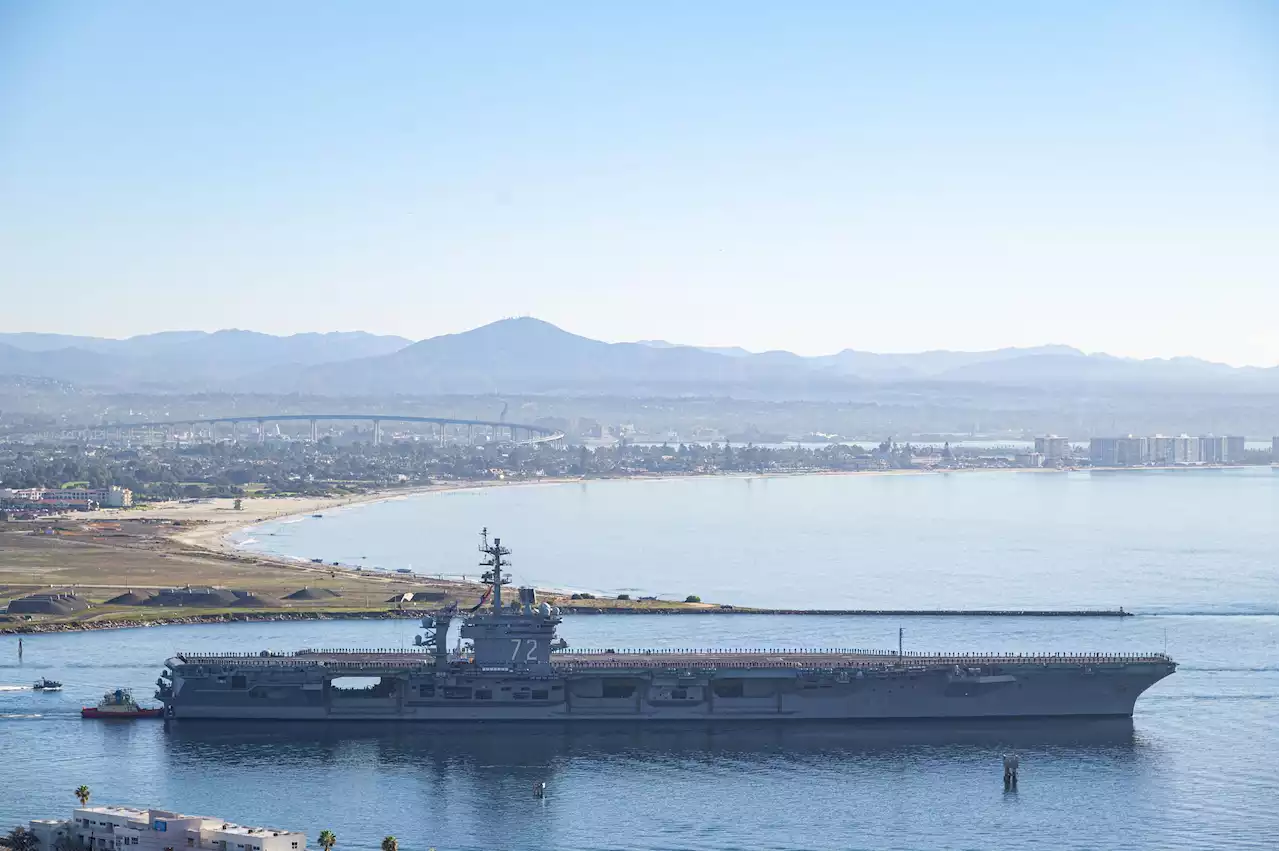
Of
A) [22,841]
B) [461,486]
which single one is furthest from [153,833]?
[461,486]

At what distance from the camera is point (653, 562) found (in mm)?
63219

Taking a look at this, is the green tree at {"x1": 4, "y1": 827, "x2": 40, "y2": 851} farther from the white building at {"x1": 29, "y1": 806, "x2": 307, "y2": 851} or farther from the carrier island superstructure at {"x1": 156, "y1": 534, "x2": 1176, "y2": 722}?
the carrier island superstructure at {"x1": 156, "y1": 534, "x2": 1176, "y2": 722}

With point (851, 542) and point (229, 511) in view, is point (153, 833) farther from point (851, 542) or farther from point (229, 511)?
point (229, 511)

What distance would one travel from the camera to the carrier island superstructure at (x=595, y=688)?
3231 cm

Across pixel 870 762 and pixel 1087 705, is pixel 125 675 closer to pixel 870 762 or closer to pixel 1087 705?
pixel 870 762

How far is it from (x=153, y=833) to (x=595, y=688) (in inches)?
457

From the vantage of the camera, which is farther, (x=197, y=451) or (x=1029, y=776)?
(x=197, y=451)

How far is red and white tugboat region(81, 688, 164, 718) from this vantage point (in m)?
32.4

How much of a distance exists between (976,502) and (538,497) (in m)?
27.5

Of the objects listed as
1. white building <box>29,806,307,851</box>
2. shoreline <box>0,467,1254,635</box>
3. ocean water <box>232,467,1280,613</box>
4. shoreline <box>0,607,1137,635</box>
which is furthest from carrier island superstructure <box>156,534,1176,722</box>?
ocean water <box>232,467,1280,613</box>

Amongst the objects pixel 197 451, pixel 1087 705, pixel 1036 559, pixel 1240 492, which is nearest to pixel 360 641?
pixel 1087 705

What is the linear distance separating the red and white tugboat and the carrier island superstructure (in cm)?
49

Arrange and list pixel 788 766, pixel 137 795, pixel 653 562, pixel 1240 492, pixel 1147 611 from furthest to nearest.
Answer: pixel 1240 492, pixel 653 562, pixel 1147 611, pixel 788 766, pixel 137 795

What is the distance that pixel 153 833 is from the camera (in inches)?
882
